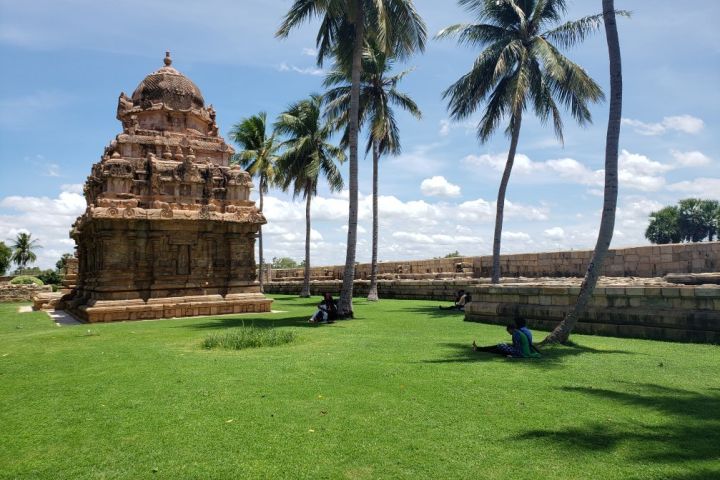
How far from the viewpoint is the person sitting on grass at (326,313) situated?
45.5 feet

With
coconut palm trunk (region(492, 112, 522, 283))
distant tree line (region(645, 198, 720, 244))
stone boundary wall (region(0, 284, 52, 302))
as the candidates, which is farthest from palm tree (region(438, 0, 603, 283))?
distant tree line (region(645, 198, 720, 244))

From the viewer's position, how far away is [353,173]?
15375mm

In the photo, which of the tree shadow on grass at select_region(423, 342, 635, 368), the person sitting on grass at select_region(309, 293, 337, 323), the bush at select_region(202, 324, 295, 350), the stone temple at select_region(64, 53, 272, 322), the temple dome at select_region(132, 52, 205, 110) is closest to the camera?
the tree shadow on grass at select_region(423, 342, 635, 368)

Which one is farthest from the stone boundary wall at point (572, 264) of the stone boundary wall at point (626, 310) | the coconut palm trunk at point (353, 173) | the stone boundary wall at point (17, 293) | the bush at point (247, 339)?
the stone boundary wall at point (17, 293)

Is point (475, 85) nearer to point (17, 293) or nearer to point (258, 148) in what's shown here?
point (258, 148)

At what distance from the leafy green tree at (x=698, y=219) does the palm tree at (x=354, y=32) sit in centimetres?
4460

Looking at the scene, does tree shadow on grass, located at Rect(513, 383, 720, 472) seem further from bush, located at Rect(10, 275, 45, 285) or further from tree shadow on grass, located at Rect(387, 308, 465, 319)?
bush, located at Rect(10, 275, 45, 285)

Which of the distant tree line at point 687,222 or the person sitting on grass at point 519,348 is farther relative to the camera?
the distant tree line at point 687,222

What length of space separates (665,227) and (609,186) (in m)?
49.0

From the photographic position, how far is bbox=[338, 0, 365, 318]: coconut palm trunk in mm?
15062

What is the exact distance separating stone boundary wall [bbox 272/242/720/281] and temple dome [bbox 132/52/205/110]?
13.3 meters

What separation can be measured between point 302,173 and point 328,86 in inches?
236

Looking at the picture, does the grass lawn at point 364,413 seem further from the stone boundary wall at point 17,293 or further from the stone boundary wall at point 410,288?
the stone boundary wall at point 17,293

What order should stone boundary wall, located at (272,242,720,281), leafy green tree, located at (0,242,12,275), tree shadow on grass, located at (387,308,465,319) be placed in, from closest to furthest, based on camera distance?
tree shadow on grass, located at (387,308,465,319) < stone boundary wall, located at (272,242,720,281) < leafy green tree, located at (0,242,12,275)
